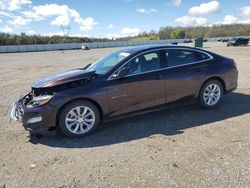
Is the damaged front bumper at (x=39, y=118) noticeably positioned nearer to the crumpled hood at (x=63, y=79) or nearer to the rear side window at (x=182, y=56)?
the crumpled hood at (x=63, y=79)

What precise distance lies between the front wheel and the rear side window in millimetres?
617

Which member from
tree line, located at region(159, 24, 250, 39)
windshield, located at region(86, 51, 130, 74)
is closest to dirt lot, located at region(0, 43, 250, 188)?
windshield, located at region(86, 51, 130, 74)

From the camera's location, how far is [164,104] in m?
5.96

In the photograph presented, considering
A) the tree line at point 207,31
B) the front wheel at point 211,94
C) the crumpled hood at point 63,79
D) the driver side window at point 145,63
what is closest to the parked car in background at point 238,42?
the front wheel at point 211,94

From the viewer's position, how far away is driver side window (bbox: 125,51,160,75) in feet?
18.6

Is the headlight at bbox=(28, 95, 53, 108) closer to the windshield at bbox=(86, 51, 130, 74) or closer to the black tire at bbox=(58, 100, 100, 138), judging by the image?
the black tire at bbox=(58, 100, 100, 138)

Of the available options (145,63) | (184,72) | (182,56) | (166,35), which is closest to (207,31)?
(166,35)

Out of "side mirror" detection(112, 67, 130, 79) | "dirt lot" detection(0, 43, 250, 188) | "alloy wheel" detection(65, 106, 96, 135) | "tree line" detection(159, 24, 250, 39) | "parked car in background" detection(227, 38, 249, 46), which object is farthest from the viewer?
"tree line" detection(159, 24, 250, 39)

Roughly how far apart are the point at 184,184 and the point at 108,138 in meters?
1.98

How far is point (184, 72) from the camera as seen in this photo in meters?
6.14

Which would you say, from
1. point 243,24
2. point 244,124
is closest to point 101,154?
point 244,124

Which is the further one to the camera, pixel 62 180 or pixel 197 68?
pixel 197 68

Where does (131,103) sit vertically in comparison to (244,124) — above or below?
above

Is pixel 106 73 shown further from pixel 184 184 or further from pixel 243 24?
pixel 243 24
